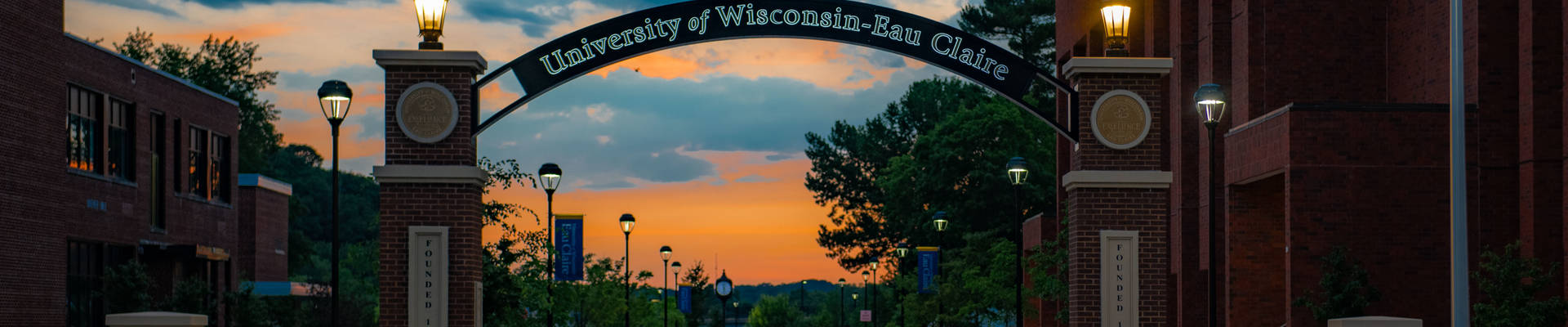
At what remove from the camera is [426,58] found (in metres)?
19.0

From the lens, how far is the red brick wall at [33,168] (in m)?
38.8

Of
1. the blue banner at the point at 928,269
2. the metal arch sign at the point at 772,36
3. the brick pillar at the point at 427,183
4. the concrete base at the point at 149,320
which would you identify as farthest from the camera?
the blue banner at the point at 928,269

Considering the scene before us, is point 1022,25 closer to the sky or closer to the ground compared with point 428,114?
closer to the sky

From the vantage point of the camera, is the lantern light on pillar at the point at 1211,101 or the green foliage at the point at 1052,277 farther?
the green foliage at the point at 1052,277

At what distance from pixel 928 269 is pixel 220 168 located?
2598 cm

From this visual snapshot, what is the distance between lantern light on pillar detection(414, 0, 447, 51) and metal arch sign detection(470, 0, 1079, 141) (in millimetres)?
825

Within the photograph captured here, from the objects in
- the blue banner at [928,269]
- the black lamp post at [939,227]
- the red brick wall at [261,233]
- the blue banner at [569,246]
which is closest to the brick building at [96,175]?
the red brick wall at [261,233]

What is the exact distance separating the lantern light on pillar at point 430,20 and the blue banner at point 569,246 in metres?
14.4

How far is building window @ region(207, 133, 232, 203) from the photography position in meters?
54.8

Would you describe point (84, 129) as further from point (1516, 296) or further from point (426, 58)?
point (1516, 296)

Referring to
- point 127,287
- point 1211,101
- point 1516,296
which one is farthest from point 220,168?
point 1516,296

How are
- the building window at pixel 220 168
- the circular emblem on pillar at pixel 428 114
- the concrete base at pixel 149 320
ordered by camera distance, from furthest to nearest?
the building window at pixel 220 168 → the circular emblem on pillar at pixel 428 114 → the concrete base at pixel 149 320

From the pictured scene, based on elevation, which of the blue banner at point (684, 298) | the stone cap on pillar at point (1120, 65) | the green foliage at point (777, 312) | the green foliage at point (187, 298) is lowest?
the green foliage at point (777, 312)

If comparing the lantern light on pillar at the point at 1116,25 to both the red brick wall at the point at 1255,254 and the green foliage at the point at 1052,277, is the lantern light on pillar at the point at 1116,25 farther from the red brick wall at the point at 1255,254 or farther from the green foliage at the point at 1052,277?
the green foliage at the point at 1052,277
